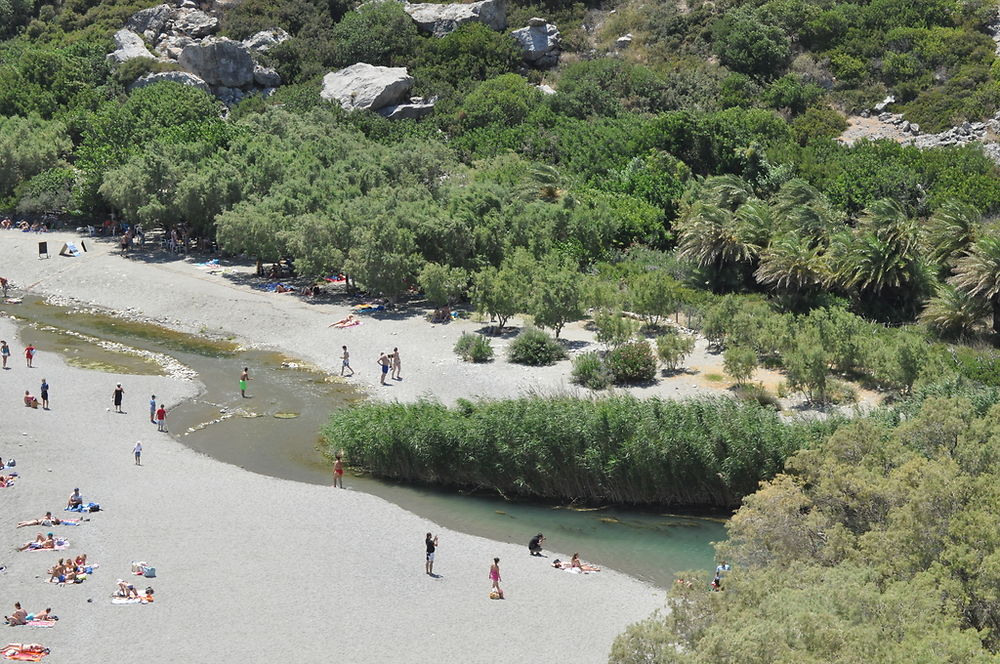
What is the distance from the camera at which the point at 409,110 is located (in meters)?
87.1

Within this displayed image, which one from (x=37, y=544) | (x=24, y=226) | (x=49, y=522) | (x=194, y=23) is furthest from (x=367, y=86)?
(x=37, y=544)

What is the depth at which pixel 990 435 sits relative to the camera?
28828 millimetres

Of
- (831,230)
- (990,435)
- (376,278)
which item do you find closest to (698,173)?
(831,230)

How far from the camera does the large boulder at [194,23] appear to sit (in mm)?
98312

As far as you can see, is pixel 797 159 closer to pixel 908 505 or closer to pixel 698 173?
pixel 698 173

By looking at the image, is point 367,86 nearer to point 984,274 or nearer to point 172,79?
point 172,79

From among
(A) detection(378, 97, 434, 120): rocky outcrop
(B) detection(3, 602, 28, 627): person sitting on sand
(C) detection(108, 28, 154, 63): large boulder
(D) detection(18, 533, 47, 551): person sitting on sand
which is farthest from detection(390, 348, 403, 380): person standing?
(C) detection(108, 28, 154, 63): large boulder

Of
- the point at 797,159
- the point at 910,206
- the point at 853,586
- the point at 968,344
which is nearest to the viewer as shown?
the point at 853,586

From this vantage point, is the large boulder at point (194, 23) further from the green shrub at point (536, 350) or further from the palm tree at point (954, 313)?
the palm tree at point (954, 313)

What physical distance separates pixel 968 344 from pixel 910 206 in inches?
640

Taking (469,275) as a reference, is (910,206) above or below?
above

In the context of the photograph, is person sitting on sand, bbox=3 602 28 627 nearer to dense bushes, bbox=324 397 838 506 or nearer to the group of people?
dense bushes, bbox=324 397 838 506

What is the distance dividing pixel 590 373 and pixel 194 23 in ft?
213

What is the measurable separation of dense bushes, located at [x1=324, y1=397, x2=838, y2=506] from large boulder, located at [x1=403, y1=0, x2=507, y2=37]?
6458cm
